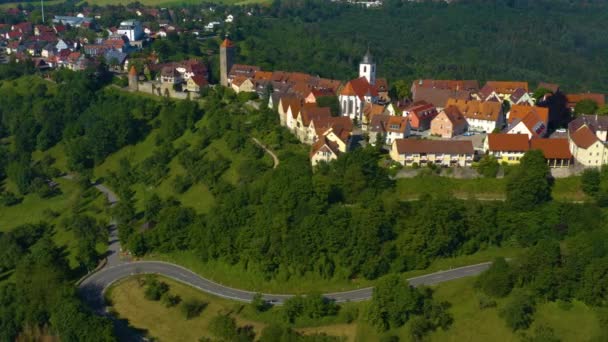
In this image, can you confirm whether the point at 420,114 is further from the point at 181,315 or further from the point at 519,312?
Answer: the point at 181,315

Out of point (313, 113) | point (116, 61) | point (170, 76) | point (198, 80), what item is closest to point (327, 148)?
point (313, 113)

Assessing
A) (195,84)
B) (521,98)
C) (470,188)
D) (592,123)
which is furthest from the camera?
(195,84)

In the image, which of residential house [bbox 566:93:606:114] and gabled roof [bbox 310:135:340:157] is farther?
residential house [bbox 566:93:606:114]

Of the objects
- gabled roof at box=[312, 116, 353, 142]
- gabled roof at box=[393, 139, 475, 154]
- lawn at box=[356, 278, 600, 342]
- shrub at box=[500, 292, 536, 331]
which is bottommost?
lawn at box=[356, 278, 600, 342]

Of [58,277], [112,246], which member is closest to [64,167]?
[112,246]

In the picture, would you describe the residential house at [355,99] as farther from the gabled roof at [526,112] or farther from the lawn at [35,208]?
the lawn at [35,208]

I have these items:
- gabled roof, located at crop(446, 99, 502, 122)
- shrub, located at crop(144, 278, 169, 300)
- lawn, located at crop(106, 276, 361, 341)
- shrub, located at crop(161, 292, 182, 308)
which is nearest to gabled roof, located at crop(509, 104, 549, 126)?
gabled roof, located at crop(446, 99, 502, 122)

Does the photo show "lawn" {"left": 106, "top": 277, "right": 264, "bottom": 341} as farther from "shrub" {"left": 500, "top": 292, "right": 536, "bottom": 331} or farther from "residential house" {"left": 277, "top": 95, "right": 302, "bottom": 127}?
"residential house" {"left": 277, "top": 95, "right": 302, "bottom": 127}
